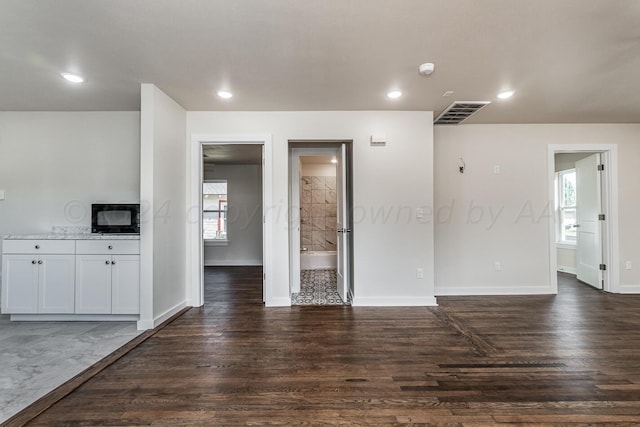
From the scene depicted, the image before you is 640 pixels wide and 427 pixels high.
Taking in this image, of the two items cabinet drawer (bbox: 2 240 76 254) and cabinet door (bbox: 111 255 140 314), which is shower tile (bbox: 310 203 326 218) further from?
cabinet drawer (bbox: 2 240 76 254)

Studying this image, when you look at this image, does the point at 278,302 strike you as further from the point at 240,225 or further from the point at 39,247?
the point at 240,225

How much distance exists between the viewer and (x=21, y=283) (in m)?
3.00

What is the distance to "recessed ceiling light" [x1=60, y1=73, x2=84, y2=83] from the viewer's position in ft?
8.66

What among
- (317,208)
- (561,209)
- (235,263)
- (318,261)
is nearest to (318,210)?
(317,208)

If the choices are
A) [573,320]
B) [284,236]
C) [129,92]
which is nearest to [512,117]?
[573,320]

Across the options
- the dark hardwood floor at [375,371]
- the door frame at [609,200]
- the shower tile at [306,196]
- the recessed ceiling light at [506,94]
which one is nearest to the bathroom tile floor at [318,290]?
the dark hardwood floor at [375,371]

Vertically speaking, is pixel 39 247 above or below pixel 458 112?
below

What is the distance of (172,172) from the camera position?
3242mm

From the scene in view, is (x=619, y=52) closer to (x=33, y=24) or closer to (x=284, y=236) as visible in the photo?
(x=284, y=236)

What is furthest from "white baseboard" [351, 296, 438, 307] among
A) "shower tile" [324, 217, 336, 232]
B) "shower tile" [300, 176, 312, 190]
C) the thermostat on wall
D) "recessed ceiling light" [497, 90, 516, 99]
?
"shower tile" [300, 176, 312, 190]

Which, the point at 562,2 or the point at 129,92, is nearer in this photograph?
the point at 562,2

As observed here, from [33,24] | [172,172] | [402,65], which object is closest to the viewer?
[33,24]

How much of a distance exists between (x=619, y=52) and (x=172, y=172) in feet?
14.1

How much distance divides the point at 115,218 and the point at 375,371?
10.5 feet
